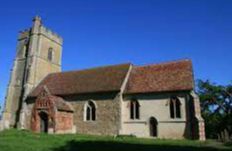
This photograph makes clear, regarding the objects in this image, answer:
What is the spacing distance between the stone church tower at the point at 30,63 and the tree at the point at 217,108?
91.0 ft

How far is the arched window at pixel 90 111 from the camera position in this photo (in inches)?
1243

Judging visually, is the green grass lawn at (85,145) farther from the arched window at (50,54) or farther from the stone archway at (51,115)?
the arched window at (50,54)

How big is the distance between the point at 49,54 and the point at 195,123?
90.5 feet

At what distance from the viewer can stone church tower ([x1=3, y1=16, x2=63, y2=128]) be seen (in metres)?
38.4

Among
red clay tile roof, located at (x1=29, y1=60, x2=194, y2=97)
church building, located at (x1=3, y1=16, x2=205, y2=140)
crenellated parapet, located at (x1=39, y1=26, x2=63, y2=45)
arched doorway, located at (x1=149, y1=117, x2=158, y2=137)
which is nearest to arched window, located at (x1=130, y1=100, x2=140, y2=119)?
church building, located at (x1=3, y1=16, x2=205, y2=140)

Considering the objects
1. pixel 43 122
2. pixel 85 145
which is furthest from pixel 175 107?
pixel 43 122

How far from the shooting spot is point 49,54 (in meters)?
43.4

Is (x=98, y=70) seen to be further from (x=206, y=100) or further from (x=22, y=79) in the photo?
(x=206, y=100)

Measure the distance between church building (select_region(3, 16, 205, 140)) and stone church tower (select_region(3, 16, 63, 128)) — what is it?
176 mm

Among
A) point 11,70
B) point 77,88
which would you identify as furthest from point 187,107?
point 11,70

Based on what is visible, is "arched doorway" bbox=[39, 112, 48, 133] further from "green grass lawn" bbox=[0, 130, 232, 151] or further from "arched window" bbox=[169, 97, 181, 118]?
"arched window" bbox=[169, 97, 181, 118]

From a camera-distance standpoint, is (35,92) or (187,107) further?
(35,92)

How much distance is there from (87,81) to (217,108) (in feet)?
82.1

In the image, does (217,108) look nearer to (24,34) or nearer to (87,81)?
(87,81)
